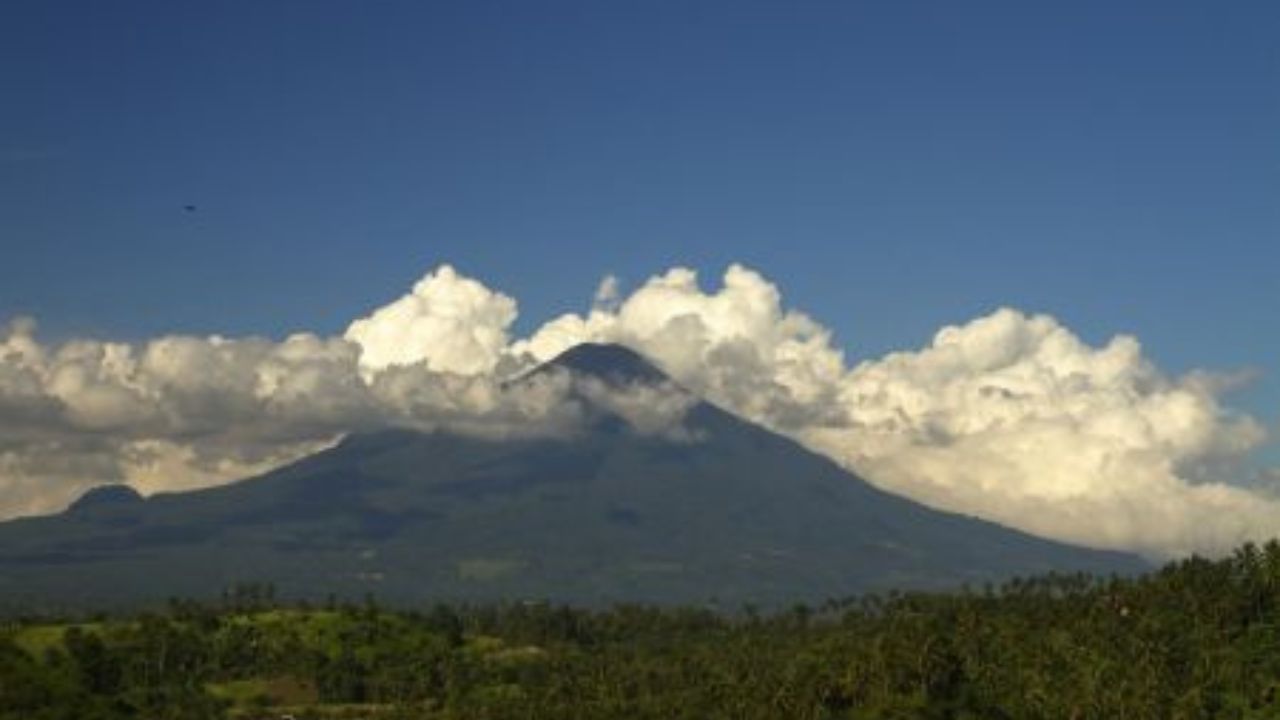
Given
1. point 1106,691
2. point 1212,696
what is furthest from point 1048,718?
point 1212,696

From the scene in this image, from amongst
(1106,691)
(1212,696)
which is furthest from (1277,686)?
(1106,691)

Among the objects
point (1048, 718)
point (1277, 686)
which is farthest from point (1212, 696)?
point (1048, 718)

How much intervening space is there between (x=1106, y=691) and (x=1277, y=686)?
1975 cm

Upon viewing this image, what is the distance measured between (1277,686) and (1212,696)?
747 centimetres

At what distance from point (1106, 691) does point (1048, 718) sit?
301 inches

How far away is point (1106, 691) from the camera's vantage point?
199 metres

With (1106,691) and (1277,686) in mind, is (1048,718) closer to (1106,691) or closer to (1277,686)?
(1106,691)

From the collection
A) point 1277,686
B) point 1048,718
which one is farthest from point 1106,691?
point 1277,686

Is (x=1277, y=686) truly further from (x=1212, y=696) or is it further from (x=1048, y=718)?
(x=1048, y=718)

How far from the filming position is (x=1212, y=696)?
199m

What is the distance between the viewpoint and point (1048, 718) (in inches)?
7864
